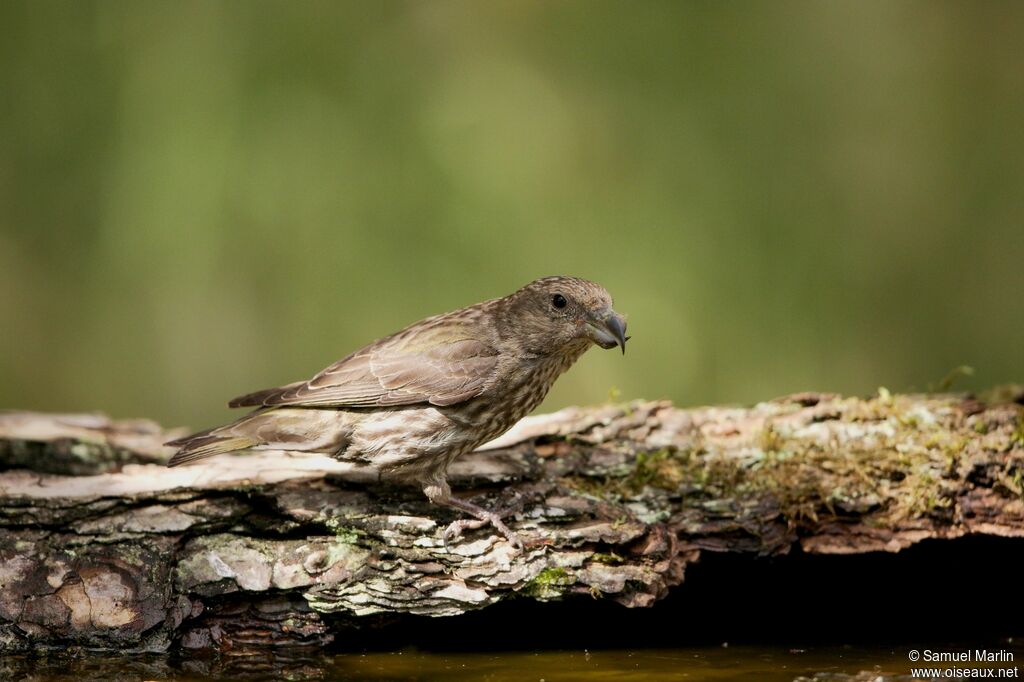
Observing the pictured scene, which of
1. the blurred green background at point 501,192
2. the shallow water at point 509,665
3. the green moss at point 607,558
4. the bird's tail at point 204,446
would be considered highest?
the blurred green background at point 501,192

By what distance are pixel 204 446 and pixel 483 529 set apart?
122cm

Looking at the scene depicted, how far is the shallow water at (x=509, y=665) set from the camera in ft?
10.5

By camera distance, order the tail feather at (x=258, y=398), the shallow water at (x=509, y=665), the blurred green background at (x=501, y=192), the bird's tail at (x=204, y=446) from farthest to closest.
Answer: the blurred green background at (x=501, y=192) < the tail feather at (x=258, y=398) < the bird's tail at (x=204, y=446) < the shallow water at (x=509, y=665)

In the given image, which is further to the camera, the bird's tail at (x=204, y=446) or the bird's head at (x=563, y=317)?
the bird's head at (x=563, y=317)

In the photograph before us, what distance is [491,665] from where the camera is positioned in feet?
11.2

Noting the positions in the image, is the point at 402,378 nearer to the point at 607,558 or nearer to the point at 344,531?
the point at 344,531

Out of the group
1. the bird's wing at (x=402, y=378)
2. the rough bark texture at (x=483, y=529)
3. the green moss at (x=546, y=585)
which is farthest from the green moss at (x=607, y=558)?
the bird's wing at (x=402, y=378)

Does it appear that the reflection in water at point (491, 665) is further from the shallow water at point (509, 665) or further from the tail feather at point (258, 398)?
the tail feather at point (258, 398)

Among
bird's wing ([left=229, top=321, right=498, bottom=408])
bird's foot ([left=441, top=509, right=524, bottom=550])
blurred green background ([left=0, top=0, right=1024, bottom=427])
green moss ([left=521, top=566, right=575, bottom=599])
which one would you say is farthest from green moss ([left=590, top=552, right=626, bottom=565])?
blurred green background ([left=0, top=0, right=1024, bottom=427])

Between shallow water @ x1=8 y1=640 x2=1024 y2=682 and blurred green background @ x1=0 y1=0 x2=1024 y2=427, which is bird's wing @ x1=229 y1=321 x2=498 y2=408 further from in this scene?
blurred green background @ x1=0 y1=0 x2=1024 y2=427

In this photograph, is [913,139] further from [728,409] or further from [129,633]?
[129,633]

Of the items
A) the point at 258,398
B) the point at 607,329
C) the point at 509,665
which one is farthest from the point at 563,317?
the point at 509,665

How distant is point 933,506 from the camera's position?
12.7 feet

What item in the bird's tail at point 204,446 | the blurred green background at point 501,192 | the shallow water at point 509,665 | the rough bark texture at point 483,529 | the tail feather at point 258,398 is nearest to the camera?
the shallow water at point 509,665
